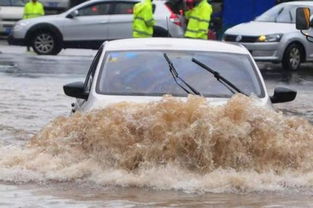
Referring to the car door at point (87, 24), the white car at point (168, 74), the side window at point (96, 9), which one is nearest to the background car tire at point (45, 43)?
the car door at point (87, 24)

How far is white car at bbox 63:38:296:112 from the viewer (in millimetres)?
9516

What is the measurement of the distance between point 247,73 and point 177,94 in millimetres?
918

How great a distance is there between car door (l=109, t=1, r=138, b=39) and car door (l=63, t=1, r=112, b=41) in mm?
163

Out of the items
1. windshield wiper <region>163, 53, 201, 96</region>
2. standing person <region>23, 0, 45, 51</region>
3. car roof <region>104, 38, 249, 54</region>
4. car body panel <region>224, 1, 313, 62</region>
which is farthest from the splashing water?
standing person <region>23, 0, 45, 51</region>

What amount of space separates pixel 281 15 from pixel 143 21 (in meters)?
6.70

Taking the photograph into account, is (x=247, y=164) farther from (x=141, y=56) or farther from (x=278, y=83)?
(x=278, y=83)

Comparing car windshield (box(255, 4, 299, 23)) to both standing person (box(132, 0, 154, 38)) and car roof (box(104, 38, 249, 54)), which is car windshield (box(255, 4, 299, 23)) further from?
car roof (box(104, 38, 249, 54))

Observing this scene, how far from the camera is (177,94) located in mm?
9484

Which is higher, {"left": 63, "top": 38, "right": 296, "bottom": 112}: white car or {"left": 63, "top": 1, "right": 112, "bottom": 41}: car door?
{"left": 63, "top": 38, "right": 296, "bottom": 112}: white car

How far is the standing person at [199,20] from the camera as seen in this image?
1748cm

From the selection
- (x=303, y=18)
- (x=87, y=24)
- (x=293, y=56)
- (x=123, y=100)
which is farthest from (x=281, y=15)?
(x=123, y=100)

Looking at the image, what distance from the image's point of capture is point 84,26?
A: 2688 cm

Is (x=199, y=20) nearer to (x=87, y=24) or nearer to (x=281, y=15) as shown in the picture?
(x=281, y=15)

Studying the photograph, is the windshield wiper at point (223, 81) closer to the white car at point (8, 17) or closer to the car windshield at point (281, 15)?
the car windshield at point (281, 15)
